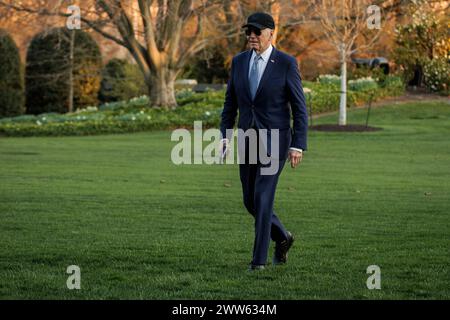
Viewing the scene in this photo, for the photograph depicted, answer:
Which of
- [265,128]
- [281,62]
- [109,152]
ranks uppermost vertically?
[281,62]

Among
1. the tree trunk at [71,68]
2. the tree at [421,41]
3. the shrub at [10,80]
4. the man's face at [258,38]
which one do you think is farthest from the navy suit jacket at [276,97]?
the tree at [421,41]

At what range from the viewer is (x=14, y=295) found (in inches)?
282

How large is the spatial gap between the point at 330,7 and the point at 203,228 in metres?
24.1

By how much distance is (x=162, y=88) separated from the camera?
37.6 meters

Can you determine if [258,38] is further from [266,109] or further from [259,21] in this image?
[266,109]

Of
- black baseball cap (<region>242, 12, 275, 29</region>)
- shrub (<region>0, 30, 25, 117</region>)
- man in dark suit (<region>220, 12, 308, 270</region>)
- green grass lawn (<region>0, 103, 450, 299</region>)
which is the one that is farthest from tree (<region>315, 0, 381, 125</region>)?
black baseball cap (<region>242, 12, 275, 29</region>)

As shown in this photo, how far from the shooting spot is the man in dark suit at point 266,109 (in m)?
8.06

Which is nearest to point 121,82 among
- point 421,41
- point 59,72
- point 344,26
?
point 59,72

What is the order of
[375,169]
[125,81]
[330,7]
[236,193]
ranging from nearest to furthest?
[236,193]
[375,169]
[330,7]
[125,81]

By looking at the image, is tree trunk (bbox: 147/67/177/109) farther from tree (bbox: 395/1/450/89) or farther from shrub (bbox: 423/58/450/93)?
shrub (bbox: 423/58/450/93)

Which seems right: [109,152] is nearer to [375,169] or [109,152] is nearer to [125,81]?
[375,169]

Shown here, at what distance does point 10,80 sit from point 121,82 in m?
8.34

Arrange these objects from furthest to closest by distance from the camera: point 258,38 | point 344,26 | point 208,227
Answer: point 344,26
point 208,227
point 258,38
